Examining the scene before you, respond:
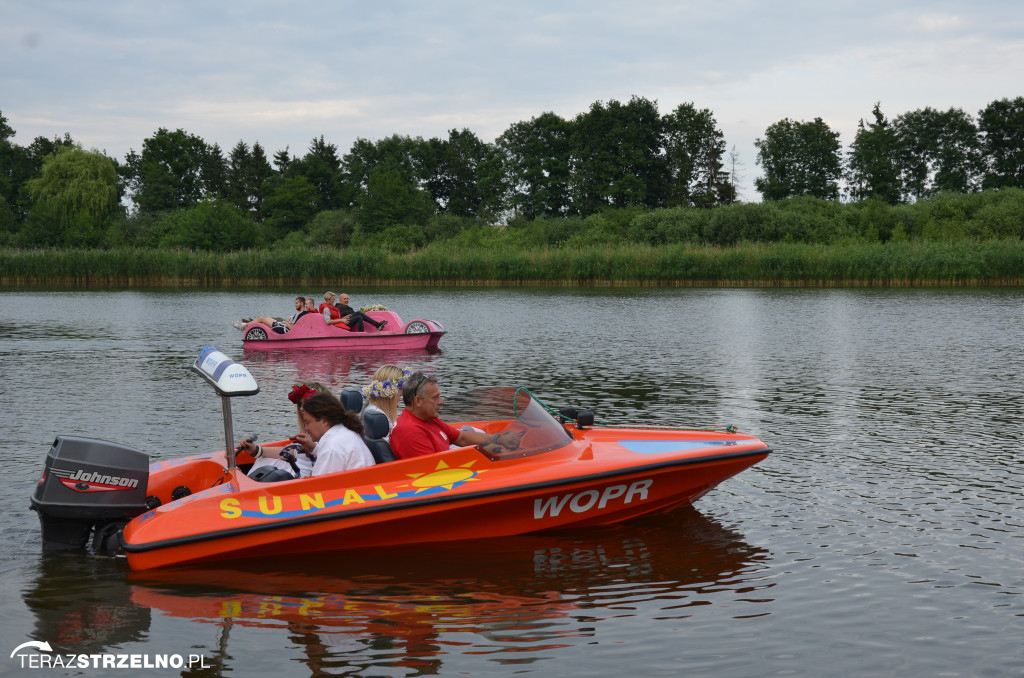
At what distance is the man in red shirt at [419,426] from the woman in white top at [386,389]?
48cm

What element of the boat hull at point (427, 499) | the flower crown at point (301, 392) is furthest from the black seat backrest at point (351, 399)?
the boat hull at point (427, 499)

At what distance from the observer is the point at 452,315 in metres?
31.0

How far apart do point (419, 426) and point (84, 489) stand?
2516mm

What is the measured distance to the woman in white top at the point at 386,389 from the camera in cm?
805

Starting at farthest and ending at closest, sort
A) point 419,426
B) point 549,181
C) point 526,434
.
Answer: point 549,181 → point 526,434 → point 419,426

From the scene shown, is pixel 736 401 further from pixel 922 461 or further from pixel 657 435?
pixel 657 435

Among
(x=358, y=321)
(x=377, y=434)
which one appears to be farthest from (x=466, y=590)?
(x=358, y=321)

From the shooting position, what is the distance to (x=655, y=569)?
23.1 feet

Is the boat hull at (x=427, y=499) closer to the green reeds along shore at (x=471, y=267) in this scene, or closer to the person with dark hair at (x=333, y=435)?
the person with dark hair at (x=333, y=435)

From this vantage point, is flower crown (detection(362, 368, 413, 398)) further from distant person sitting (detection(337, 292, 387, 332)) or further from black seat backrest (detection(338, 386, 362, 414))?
distant person sitting (detection(337, 292, 387, 332))

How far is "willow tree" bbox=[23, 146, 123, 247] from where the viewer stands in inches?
2911

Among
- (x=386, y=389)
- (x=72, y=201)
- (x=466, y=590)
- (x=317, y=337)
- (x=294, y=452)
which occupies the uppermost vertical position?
(x=72, y=201)

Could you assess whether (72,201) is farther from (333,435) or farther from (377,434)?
(333,435)

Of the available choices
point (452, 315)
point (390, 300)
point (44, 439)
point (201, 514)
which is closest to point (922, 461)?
point (201, 514)
